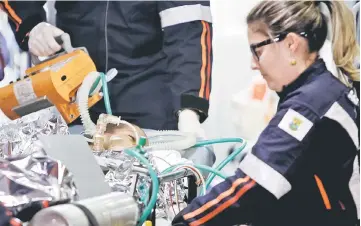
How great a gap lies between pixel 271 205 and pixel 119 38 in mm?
668

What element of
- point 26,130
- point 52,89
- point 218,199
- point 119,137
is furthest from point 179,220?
point 52,89

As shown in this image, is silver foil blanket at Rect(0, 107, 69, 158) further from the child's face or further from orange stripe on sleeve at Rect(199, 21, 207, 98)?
orange stripe on sleeve at Rect(199, 21, 207, 98)

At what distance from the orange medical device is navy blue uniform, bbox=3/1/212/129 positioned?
17cm

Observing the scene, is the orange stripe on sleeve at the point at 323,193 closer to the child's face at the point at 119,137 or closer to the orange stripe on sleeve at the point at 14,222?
the child's face at the point at 119,137

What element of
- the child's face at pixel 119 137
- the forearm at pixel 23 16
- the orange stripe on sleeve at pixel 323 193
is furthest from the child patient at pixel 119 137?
the forearm at pixel 23 16

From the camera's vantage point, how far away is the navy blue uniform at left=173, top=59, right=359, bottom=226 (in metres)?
1.10

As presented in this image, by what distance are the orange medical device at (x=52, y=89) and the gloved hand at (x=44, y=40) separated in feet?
0.44

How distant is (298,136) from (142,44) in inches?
24.0

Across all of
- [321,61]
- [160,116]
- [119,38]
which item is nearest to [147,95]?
[160,116]

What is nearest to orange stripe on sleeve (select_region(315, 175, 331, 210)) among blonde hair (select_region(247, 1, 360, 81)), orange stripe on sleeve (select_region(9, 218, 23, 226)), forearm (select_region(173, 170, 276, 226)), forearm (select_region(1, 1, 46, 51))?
forearm (select_region(173, 170, 276, 226))

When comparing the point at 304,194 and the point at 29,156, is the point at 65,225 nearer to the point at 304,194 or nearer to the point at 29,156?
the point at 29,156

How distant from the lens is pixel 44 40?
5.09 ft

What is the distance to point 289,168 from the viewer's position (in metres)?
1.12

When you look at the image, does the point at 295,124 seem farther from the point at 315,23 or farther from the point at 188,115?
the point at 188,115
